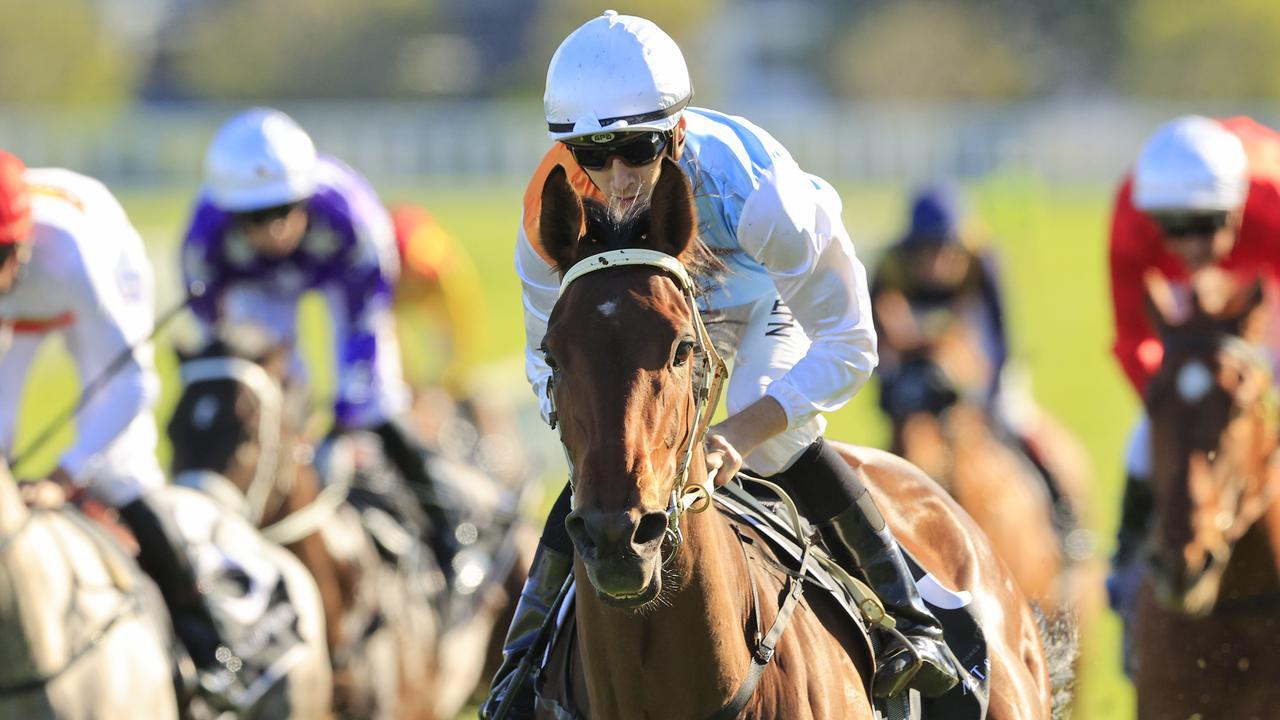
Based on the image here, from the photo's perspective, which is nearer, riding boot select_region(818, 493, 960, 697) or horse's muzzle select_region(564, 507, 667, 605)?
horse's muzzle select_region(564, 507, 667, 605)

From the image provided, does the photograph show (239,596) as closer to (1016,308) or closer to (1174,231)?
(1174,231)

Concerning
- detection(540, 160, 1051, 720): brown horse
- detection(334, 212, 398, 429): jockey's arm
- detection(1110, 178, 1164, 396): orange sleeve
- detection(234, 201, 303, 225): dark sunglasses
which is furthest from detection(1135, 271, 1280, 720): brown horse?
detection(234, 201, 303, 225): dark sunglasses

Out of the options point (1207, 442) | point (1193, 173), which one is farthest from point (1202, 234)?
point (1207, 442)

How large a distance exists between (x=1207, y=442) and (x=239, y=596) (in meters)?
2.98

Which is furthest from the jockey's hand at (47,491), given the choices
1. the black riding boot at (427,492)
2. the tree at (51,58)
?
the tree at (51,58)

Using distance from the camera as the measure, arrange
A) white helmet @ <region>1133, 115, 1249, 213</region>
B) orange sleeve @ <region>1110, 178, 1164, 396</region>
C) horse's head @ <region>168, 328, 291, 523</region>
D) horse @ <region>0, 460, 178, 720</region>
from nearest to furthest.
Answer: horse @ <region>0, 460, 178, 720</region> → white helmet @ <region>1133, 115, 1249, 213</region> → orange sleeve @ <region>1110, 178, 1164, 396</region> → horse's head @ <region>168, 328, 291, 523</region>

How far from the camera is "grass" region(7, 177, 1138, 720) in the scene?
53.7 feet

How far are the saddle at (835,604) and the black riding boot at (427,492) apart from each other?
4.41 metres

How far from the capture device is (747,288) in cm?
418

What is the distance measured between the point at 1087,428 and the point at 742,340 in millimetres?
15023

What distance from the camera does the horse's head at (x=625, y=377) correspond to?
3.09m

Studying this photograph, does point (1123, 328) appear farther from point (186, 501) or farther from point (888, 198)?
point (888, 198)

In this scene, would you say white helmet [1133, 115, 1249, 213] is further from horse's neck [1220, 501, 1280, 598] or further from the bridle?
the bridle

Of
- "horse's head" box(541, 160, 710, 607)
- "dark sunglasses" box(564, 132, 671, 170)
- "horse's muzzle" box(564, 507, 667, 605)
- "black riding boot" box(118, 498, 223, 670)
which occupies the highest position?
"dark sunglasses" box(564, 132, 671, 170)
